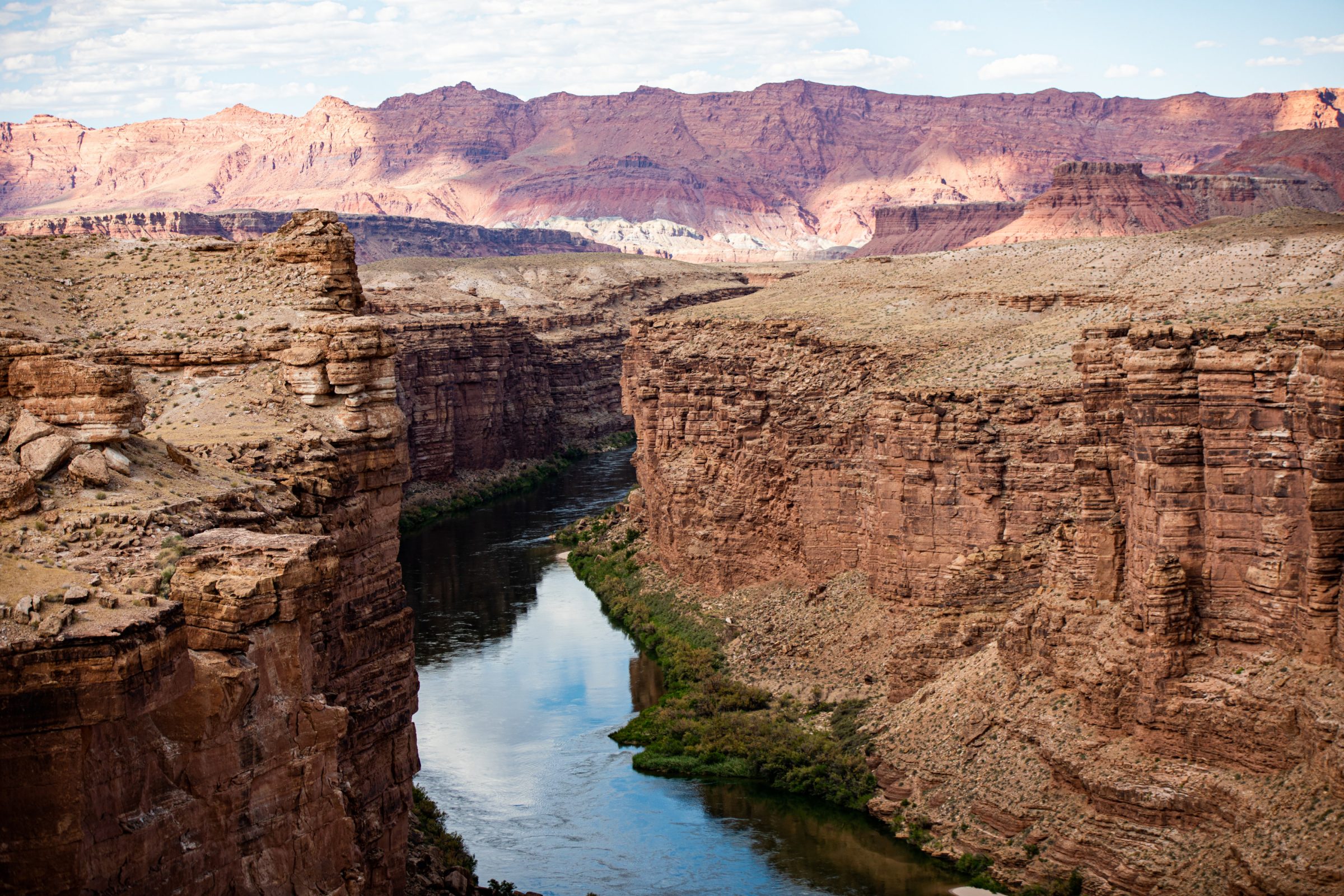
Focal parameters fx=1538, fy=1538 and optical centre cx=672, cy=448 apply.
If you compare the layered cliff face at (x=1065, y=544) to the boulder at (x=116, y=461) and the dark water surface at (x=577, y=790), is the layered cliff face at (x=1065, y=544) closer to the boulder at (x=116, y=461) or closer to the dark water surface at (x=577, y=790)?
the dark water surface at (x=577, y=790)

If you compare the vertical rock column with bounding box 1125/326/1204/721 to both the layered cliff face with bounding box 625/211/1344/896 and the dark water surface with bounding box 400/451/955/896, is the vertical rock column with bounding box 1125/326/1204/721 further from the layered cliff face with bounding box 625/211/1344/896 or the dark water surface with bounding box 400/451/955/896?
the dark water surface with bounding box 400/451/955/896

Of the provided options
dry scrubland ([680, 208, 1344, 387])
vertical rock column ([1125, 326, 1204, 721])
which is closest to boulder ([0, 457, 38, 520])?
vertical rock column ([1125, 326, 1204, 721])

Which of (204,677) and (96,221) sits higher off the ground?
(96,221)

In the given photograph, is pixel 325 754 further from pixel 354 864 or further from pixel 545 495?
pixel 545 495

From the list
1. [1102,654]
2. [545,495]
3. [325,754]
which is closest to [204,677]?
[325,754]

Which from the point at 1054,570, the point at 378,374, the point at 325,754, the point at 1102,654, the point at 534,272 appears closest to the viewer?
the point at 325,754

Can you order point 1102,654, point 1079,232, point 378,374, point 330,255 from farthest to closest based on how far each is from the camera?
point 1079,232 < point 1102,654 < point 330,255 < point 378,374

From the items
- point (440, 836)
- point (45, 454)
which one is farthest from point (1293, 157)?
point (45, 454)
